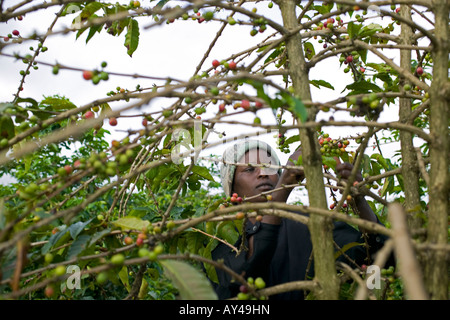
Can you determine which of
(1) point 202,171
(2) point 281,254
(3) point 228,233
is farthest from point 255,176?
(3) point 228,233

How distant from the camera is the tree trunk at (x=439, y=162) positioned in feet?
3.26

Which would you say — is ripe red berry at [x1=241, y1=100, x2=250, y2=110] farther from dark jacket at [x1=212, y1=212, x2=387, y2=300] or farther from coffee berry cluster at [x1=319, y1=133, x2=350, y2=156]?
dark jacket at [x1=212, y1=212, x2=387, y2=300]

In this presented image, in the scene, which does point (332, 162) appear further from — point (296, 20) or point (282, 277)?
point (282, 277)

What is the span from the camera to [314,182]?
49.7 inches

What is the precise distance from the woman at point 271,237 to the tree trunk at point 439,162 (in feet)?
2.72

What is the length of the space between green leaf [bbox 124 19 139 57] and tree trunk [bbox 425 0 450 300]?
1.39 meters

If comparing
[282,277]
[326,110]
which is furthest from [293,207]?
[282,277]

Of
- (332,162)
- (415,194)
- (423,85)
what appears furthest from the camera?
(332,162)

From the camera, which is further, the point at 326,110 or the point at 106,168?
the point at 326,110

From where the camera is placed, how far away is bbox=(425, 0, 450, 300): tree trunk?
3.26ft

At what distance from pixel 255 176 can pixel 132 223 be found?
1.83 m

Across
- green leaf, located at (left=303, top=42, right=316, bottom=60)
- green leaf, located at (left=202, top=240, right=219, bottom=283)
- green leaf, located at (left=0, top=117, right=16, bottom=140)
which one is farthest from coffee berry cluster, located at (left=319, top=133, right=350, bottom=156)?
green leaf, located at (left=0, top=117, right=16, bottom=140)

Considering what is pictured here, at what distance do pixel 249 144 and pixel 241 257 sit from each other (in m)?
1.08

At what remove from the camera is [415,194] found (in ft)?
5.24
